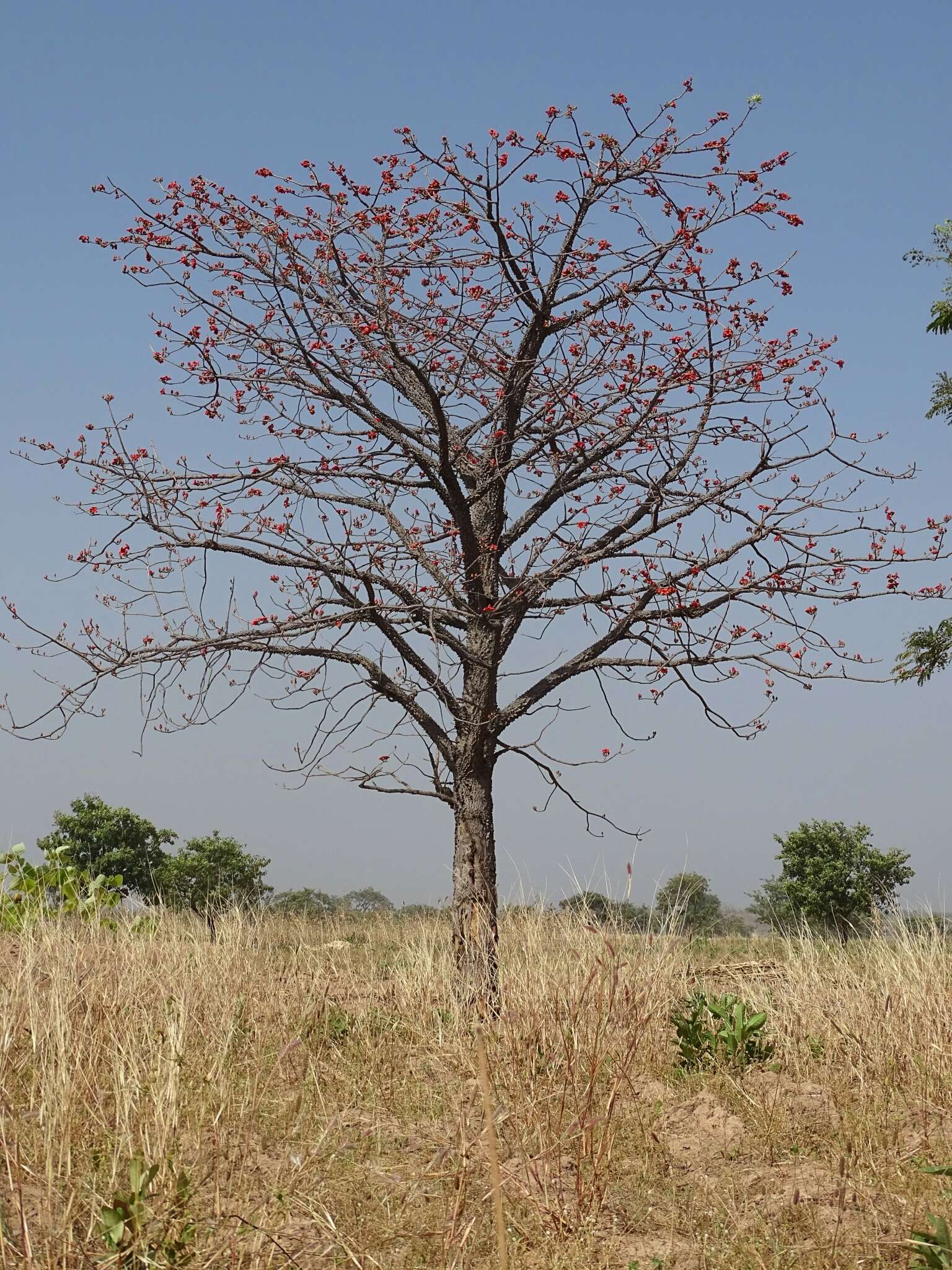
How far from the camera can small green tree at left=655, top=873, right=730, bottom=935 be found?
23.6ft

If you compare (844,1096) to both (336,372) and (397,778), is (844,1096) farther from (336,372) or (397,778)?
(336,372)

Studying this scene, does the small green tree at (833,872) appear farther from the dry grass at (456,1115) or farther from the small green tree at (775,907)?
the dry grass at (456,1115)

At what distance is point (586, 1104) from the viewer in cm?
483

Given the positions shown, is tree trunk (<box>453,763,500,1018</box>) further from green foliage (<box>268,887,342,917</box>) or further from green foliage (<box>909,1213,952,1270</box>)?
green foliage (<box>268,887,342,917</box>)

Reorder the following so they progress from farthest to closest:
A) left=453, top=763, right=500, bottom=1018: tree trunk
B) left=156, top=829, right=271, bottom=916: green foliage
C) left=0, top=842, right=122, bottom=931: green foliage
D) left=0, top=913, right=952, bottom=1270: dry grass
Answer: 1. left=156, top=829, right=271, bottom=916: green foliage
2. left=0, top=842, right=122, bottom=931: green foliage
3. left=453, top=763, right=500, bottom=1018: tree trunk
4. left=0, top=913, right=952, bottom=1270: dry grass

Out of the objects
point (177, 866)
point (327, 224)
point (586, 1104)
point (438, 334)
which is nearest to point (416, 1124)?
point (586, 1104)

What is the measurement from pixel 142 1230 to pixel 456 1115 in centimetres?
203

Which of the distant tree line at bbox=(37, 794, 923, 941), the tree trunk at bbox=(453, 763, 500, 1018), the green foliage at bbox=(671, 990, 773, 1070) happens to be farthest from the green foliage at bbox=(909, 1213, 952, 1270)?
the distant tree line at bbox=(37, 794, 923, 941)

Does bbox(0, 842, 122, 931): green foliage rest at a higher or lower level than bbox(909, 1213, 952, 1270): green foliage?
higher

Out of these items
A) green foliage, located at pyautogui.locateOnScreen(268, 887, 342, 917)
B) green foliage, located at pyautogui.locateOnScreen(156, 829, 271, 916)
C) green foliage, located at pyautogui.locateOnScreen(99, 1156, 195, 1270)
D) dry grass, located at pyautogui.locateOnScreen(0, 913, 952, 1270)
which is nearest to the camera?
green foliage, located at pyautogui.locateOnScreen(99, 1156, 195, 1270)

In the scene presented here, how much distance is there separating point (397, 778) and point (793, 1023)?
3.61 m

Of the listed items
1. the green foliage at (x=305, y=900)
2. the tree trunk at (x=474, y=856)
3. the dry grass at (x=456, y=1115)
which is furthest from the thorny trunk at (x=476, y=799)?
the green foliage at (x=305, y=900)

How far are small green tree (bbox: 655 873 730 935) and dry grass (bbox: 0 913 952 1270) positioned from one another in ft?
1.09

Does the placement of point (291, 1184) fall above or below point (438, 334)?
below
